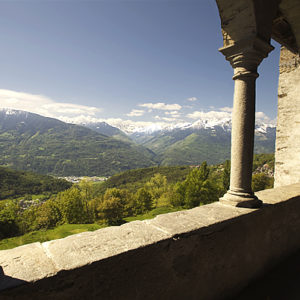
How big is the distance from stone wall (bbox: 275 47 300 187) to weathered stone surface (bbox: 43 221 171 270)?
6533 millimetres

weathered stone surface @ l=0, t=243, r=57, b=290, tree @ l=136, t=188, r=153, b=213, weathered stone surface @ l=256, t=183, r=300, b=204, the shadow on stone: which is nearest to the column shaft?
weathered stone surface @ l=256, t=183, r=300, b=204

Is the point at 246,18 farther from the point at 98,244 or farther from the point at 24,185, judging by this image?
the point at 24,185

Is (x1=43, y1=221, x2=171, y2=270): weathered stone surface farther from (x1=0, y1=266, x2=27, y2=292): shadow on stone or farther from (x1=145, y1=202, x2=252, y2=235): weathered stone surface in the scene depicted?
(x1=0, y1=266, x2=27, y2=292): shadow on stone

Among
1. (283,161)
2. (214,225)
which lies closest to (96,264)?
(214,225)

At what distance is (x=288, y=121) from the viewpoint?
6.90 meters

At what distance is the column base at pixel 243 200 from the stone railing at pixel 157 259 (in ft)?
0.38

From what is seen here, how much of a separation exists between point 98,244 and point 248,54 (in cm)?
389

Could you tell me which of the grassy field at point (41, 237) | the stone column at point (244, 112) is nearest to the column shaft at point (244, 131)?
the stone column at point (244, 112)

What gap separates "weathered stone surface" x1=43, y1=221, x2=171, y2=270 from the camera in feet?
5.79

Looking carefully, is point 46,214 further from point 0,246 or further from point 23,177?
point 23,177

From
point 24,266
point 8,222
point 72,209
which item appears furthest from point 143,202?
point 24,266

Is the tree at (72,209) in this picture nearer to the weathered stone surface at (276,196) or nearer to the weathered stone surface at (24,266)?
the weathered stone surface at (276,196)

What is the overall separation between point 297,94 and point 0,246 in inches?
1591

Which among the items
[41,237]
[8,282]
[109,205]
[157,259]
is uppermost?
[8,282]
